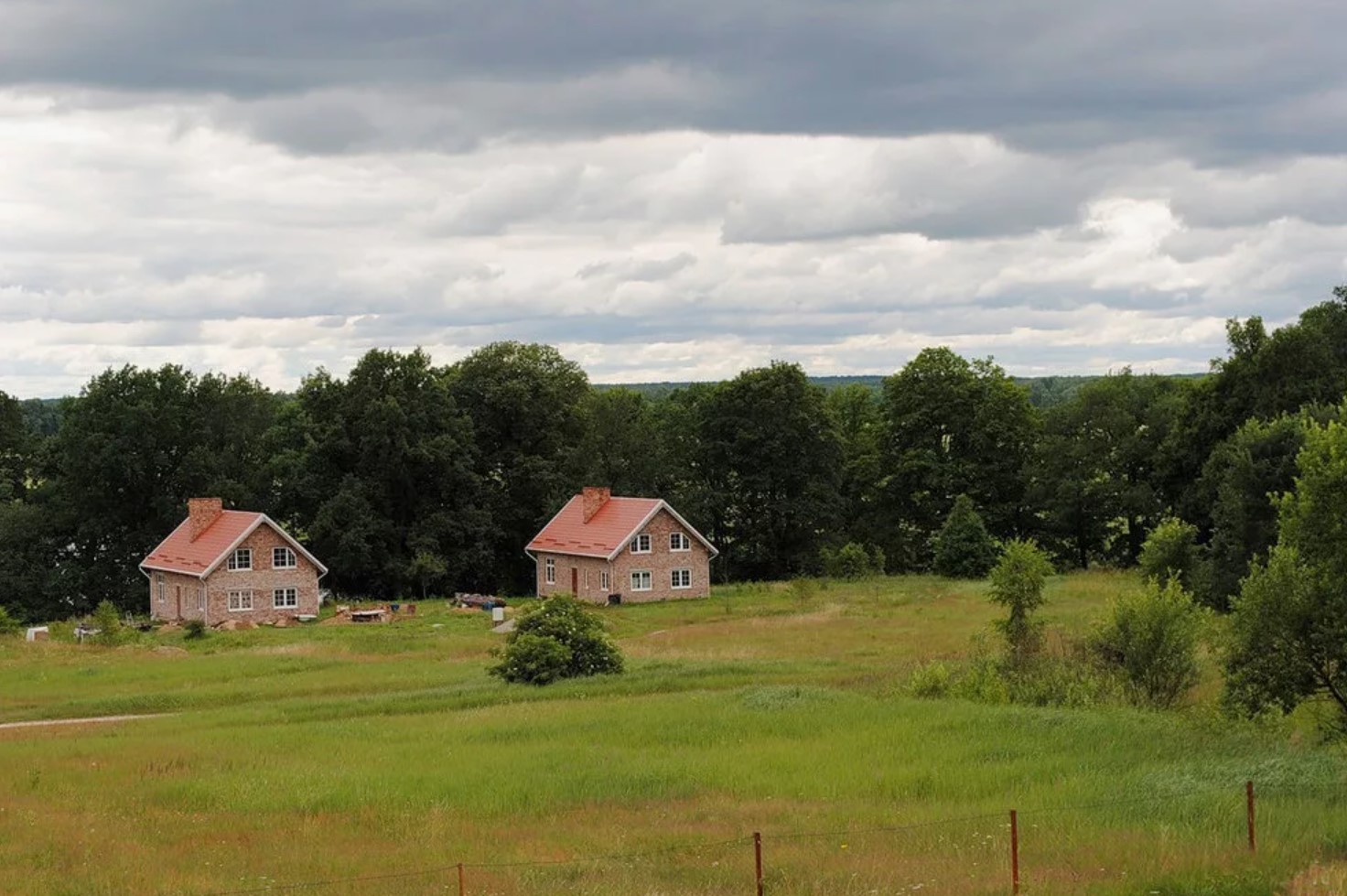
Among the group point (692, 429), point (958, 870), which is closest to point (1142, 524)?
point (692, 429)

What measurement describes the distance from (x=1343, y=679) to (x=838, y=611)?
108ft

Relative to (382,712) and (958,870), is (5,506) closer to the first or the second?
(382,712)

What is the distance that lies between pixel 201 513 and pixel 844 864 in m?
59.5

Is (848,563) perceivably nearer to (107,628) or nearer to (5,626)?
(107,628)

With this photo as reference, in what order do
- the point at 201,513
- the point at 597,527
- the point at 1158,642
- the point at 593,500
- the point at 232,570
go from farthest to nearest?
the point at 593,500 < the point at 597,527 < the point at 201,513 < the point at 232,570 < the point at 1158,642

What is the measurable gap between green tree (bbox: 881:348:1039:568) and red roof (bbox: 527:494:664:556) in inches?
817

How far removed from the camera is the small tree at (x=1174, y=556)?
51.0 m

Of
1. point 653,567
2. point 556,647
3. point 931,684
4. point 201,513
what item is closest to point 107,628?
point 201,513

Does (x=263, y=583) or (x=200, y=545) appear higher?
(x=200, y=545)

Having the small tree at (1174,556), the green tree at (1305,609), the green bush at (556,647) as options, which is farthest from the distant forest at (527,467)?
the green tree at (1305,609)

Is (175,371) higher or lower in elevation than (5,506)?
higher

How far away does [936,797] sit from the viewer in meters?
21.4

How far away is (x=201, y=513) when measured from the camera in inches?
2761

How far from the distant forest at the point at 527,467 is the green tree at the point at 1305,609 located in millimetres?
49157
